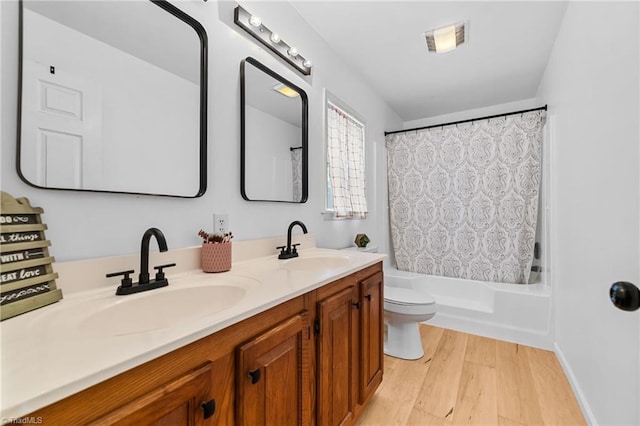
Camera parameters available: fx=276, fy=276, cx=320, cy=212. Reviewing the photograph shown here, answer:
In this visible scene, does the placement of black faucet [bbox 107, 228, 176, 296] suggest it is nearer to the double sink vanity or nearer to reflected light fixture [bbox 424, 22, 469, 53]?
the double sink vanity

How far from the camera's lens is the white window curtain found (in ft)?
7.05

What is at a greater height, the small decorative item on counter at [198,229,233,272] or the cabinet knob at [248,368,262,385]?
the small decorative item on counter at [198,229,233,272]

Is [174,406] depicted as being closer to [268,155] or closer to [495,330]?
[268,155]

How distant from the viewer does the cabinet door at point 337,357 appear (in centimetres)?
A: 103

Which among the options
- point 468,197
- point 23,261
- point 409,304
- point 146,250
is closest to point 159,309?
point 146,250

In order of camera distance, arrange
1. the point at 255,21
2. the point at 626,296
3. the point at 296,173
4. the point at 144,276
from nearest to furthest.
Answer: the point at 626,296
the point at 144,276
the point at 255,21
the point at 296,173

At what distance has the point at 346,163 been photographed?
7.64 ft

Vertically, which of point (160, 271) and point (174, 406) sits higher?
point (160, 271)

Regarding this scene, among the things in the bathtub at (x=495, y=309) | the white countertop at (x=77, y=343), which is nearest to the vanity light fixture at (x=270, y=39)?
the white countertop at (x=77, y=343)

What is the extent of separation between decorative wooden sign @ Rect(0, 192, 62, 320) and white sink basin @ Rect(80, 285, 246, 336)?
0.43 feet

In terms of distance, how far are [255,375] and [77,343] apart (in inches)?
15.8

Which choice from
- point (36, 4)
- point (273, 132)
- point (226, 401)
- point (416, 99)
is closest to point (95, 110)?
point (36, 4)

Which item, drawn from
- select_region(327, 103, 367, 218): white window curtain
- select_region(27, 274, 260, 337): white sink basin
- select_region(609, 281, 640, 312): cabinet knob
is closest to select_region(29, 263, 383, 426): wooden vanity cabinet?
select_region(27, 274, 260, 337): white sink basin

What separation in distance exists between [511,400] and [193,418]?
69.7 inches
